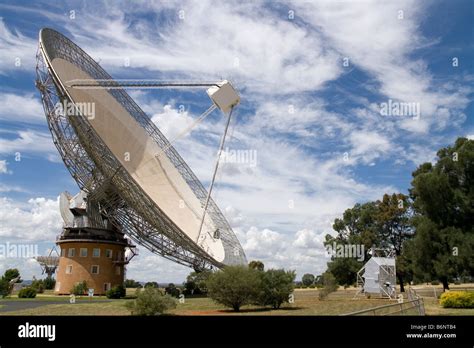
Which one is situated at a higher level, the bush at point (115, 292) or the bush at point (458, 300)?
the bush at point (458, 300)

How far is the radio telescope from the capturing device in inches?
1204

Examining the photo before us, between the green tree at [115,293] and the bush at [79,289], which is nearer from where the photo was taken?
the green tree at [115,293]

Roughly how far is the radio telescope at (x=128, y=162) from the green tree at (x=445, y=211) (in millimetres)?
16699

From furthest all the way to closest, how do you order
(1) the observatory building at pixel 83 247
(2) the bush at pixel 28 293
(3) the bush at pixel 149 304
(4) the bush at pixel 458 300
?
(1) the observatory building at pixel 83 247, (2) the bush at pixel 28 293, (4) the bush at pixel 458 300, (3) the bush at pixel 149 304

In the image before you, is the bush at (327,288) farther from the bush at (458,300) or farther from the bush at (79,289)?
the bush at (79,289)

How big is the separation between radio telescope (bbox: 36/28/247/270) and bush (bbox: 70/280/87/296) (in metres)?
7.15

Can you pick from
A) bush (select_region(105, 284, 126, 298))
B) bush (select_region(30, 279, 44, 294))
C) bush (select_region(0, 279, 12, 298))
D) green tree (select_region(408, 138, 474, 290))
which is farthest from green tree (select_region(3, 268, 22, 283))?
green tree (select_region(408, 138, 474, 290))

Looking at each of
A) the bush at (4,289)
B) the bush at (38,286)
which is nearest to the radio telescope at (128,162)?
the bush at (4,289)

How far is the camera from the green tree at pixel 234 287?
28708 millimetres

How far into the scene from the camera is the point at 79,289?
4294 centimetres

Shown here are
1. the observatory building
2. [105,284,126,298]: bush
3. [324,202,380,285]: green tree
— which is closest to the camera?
[105,284,126,298]: bush

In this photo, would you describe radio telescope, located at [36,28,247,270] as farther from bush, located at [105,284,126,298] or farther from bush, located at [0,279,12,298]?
bush, located at [0,279,12,298]
